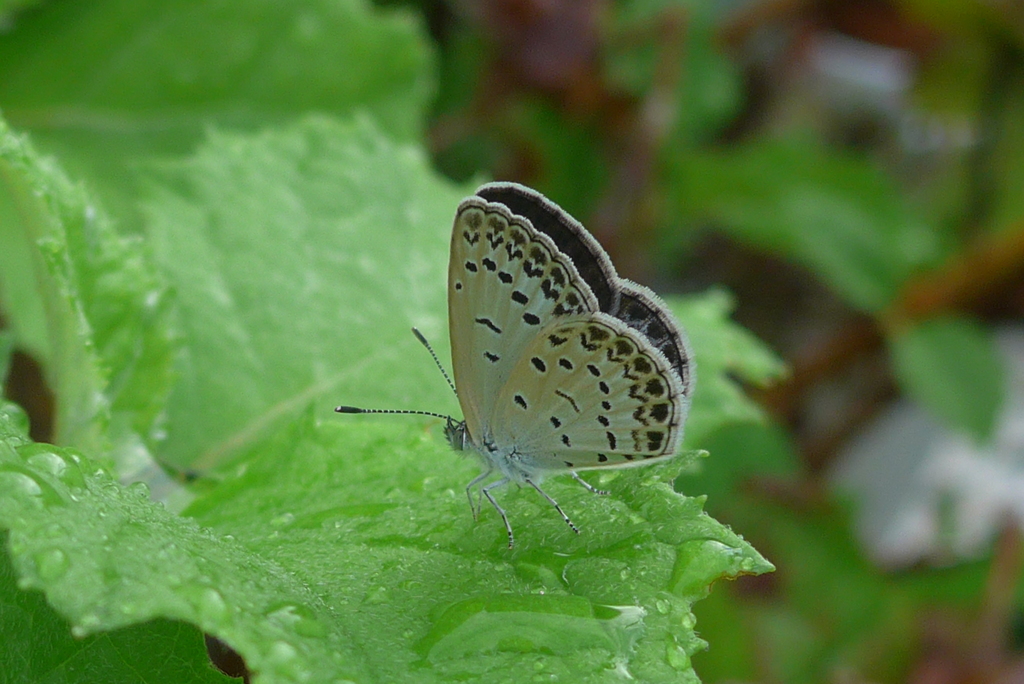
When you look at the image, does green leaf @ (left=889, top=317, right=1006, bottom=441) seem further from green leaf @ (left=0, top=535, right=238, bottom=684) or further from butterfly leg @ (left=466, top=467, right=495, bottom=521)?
green leaf @ (left=0, top=535, right=238, bottom=684)

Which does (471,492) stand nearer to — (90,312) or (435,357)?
(435,357)

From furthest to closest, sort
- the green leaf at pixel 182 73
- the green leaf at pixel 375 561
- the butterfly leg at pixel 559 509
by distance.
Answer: the green leaf at pixel 182 73, the butterfly leg at pixel 559 509, the green leaf at pixel 375 561

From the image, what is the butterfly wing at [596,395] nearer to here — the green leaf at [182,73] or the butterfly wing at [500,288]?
the butterfly wing at [500,288]

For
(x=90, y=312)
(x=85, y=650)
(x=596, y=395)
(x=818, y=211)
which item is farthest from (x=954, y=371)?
(x=85, y=650)

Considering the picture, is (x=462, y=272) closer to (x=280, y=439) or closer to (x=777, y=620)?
(x=280, y=439)

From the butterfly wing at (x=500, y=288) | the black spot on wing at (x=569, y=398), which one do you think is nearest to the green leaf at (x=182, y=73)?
the butterfly wing at (x=500, y=288)

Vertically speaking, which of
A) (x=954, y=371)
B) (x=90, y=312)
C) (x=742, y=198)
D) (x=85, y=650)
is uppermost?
(x=742, y=198)
